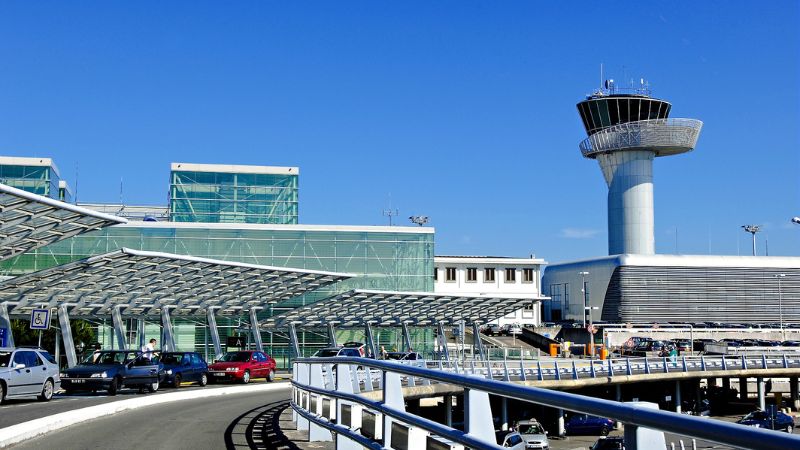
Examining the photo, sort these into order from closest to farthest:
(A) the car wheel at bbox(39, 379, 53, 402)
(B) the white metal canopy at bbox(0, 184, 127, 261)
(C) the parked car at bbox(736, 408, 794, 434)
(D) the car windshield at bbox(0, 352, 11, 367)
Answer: (D) the car windshield at bbox(0, 352, 11, 367) → (A) the car wheel at bbox(39, 379, 53, 402) → (B) the white metal canopy at bbox(0, 184, 127, 261) → (C) the parked car at bbox(736, 408, 794, 434)

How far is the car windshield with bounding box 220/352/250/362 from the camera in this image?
40562 millimetres

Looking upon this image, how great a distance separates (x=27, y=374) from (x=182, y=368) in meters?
11.0

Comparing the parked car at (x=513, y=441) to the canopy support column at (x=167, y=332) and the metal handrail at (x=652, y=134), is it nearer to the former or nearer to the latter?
the canopy support column at (x=167, y=332)

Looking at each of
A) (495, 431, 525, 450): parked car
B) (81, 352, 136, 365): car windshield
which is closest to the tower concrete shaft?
(81, 352, 136, 365): car windshield

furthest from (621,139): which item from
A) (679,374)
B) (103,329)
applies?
(103,329)

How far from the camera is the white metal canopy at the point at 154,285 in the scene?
36.1m

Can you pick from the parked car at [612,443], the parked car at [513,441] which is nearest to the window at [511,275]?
the parked car at [612,443]

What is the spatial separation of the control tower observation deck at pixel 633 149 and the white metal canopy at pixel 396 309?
67661 mm

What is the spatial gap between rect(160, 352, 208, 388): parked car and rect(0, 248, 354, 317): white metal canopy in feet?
13.7

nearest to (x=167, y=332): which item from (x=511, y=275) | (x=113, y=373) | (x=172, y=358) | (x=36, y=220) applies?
(x=172, y=358)

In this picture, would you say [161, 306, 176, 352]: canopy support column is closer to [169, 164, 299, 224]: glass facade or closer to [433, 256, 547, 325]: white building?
[169, 164, 299, 224]: glass facade

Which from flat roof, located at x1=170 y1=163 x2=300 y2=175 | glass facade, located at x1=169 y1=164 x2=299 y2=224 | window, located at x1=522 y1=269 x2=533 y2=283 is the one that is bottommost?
window, located at x1=522 y1=269 x2=533 y2=283

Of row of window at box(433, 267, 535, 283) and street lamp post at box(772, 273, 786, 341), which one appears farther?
row of window at box(433, 267, 535, 283)

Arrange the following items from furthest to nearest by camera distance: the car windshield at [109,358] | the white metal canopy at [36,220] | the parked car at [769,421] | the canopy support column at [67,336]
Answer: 1. the parked car at [769,421]
2. the canopy support column at [67,336]
3. the car windshield at [109,358]
4. the white metal canopy at [36,220]
